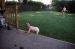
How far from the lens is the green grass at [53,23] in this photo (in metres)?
1.31

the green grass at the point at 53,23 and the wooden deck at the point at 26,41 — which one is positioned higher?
the green grass at the point at 53,23

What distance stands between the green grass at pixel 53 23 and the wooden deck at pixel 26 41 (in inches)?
1.4

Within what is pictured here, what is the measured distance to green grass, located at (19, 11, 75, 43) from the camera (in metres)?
1.31

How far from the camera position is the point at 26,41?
137cm

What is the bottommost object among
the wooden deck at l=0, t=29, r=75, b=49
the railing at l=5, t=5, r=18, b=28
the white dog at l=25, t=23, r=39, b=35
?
the wooden deck at l=0, t=29, r=75, b=49

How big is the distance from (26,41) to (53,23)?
0.22m

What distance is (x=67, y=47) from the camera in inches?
51.3

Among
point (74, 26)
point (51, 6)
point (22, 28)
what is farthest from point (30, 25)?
point (74, 26)

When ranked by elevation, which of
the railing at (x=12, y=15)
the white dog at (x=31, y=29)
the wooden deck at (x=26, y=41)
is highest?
the railing at (x=12, y=15)

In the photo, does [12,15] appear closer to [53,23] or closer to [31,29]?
[31,29]

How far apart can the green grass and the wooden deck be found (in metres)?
0.03

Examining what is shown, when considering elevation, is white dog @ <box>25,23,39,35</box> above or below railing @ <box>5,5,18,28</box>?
below

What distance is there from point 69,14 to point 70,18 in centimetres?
3

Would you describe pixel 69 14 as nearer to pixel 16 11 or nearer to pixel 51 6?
pixel 51 6
